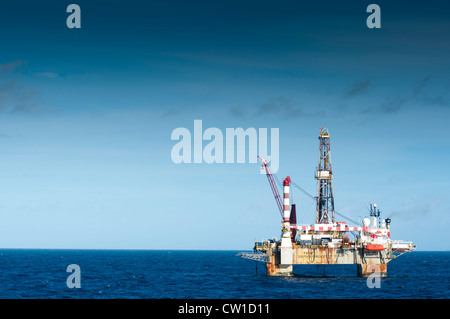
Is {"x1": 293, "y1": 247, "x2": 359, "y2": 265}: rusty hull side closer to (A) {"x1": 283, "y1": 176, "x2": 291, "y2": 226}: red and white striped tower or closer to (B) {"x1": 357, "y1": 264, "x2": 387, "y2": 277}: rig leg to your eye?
(B) {"x1": 357, "y1": 264, "x2": 387, "y2": 277}: rig leg

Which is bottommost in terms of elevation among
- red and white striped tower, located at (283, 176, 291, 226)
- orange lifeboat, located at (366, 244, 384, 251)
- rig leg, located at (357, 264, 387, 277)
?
rig leg, located at (357, 264, 387, 277)

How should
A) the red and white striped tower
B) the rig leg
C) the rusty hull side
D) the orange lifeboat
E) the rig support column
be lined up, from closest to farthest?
the orange lifeboat
the rig support column
the rusty hull side
the red and white striped tower
the rig leg

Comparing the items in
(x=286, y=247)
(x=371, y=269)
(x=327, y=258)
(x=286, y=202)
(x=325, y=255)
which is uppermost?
(x=286, y=202)

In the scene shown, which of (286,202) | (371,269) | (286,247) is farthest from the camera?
(371,269)

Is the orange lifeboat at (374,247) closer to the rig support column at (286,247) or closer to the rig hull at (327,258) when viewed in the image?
the rig hull at (327,258)

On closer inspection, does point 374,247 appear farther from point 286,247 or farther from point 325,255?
point 286,247

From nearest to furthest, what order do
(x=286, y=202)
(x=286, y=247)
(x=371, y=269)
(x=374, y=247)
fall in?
1. (x=374, y=247)
2. (x=286, y=247)
3. (x=286, y=202)
4. (x=371, y=269)

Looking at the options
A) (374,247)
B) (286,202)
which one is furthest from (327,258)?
(286,202)

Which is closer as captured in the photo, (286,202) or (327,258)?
(327,258)

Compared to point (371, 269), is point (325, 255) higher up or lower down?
higher up
